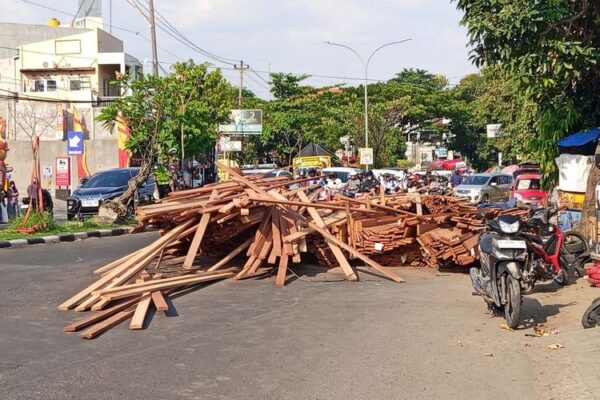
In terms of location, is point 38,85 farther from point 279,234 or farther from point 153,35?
point 279,234

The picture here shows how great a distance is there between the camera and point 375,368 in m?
6.61

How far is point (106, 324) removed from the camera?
8.27 m

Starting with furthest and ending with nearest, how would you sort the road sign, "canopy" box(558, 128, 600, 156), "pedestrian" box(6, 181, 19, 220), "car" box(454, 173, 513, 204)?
1. "car" box(454, 173, 513, 204)
2. "pedestrian" box(6, 181, 19, 220)
3. the road sign
4. "canopy" box(558, 128, 600, 156)

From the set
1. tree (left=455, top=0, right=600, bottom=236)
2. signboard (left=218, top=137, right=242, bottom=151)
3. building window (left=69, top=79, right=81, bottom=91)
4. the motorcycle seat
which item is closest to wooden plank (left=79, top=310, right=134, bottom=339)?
the motorcycle seat

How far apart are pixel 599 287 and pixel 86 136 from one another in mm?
40148

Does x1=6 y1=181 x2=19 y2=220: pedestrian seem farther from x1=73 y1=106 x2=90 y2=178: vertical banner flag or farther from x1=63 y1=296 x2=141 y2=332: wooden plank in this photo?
x1=73 y1=106 x2=90 y2=178: vertical banner flag

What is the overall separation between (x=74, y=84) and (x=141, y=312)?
153 feet

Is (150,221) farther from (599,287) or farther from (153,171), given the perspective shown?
(153,171)

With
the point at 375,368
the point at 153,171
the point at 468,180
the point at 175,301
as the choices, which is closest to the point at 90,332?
the point at 175,301

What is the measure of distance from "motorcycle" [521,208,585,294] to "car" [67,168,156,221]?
14566mm

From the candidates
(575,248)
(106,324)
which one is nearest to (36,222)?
(106,324)

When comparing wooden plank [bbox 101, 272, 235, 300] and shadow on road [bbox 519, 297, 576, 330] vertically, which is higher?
wooden plank [bbox 101, 272, 235, 300]

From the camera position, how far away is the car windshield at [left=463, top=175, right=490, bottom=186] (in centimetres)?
3506

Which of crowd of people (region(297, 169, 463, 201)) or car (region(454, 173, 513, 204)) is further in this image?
car (region(454, 173, 513, 204))
